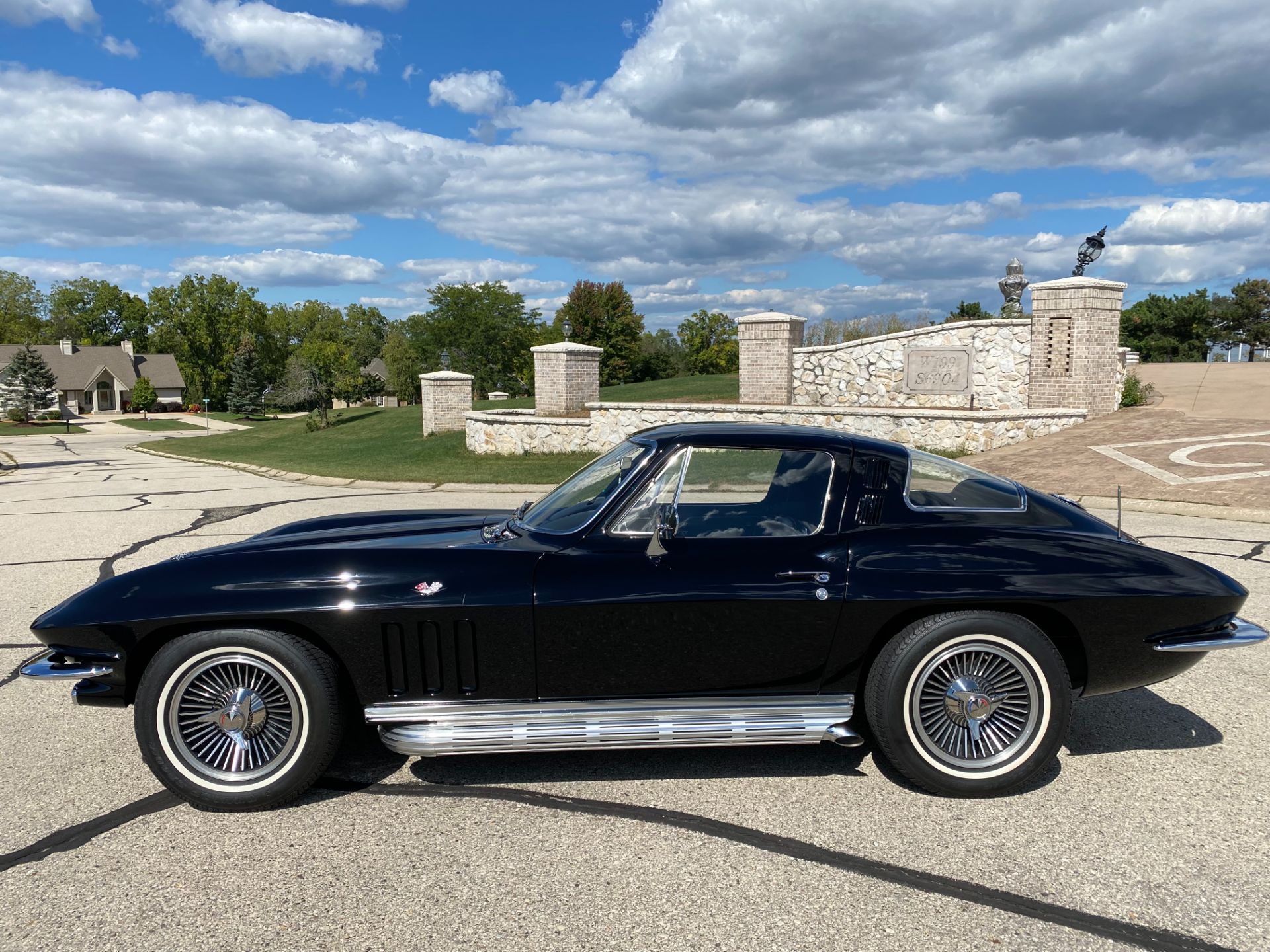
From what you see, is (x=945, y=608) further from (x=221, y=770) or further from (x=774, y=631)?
(x=221, y=770)

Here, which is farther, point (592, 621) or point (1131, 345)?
point (1131, 345)

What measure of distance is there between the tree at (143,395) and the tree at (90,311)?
27303mm

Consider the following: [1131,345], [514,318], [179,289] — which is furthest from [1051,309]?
[179,289]

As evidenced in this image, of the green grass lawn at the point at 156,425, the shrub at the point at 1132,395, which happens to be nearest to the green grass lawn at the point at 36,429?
the green grass lawn at the point at 156,425

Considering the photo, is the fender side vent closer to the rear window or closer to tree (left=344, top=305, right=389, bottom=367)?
the rear window

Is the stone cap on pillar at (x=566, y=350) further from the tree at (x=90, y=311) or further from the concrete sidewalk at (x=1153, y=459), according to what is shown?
the tree at (x=90, y=311)

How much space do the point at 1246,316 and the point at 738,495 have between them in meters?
57.3

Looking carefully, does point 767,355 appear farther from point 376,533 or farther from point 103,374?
point 103,374

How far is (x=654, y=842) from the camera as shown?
3143mm

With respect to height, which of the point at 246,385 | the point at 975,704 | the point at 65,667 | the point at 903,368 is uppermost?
the point at 903,368

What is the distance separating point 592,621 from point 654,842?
2.68 feet

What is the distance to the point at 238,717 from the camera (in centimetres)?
336

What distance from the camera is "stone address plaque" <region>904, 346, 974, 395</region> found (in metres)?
19.4

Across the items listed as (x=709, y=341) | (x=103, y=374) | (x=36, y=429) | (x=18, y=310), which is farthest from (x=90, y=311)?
(x=709, y=341)
